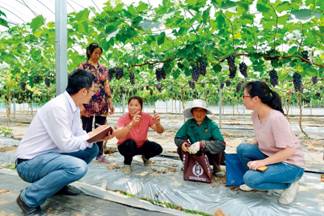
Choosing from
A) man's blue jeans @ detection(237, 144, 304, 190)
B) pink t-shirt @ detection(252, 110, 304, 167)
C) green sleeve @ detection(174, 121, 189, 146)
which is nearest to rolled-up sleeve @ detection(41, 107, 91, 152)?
green sleeve @ detection(174, 121, 189, 146)

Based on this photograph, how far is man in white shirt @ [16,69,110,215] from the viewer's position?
235 centimetres

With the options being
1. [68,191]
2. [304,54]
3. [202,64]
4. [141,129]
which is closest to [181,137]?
[141,129]

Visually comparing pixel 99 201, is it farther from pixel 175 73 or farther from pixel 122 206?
pixel 175 73

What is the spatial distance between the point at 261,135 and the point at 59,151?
181 centimetres

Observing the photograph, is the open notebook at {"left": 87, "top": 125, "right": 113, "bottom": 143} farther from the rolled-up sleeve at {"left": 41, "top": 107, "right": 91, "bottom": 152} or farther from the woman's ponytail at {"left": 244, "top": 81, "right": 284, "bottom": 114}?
the woman's ponytail at {"left": 244, "top": 81, "right": 284, "bottom": 114}

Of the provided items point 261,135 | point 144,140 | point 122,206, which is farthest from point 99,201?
point 261,135

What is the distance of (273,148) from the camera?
2650 millimetres

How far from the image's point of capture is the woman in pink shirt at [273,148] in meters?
2.49

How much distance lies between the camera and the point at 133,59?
15.7ft

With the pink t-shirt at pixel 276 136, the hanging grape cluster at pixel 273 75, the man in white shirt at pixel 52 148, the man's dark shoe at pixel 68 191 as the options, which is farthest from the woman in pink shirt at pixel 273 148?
the hanging grape cluster at pixel 273 75

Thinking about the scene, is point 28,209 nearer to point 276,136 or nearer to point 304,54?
point 276,136

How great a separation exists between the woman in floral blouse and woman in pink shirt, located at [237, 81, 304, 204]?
2140 mm

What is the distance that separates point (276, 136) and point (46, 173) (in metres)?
1.92

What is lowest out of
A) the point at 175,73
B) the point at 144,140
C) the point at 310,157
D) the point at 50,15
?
the point at 310,157
